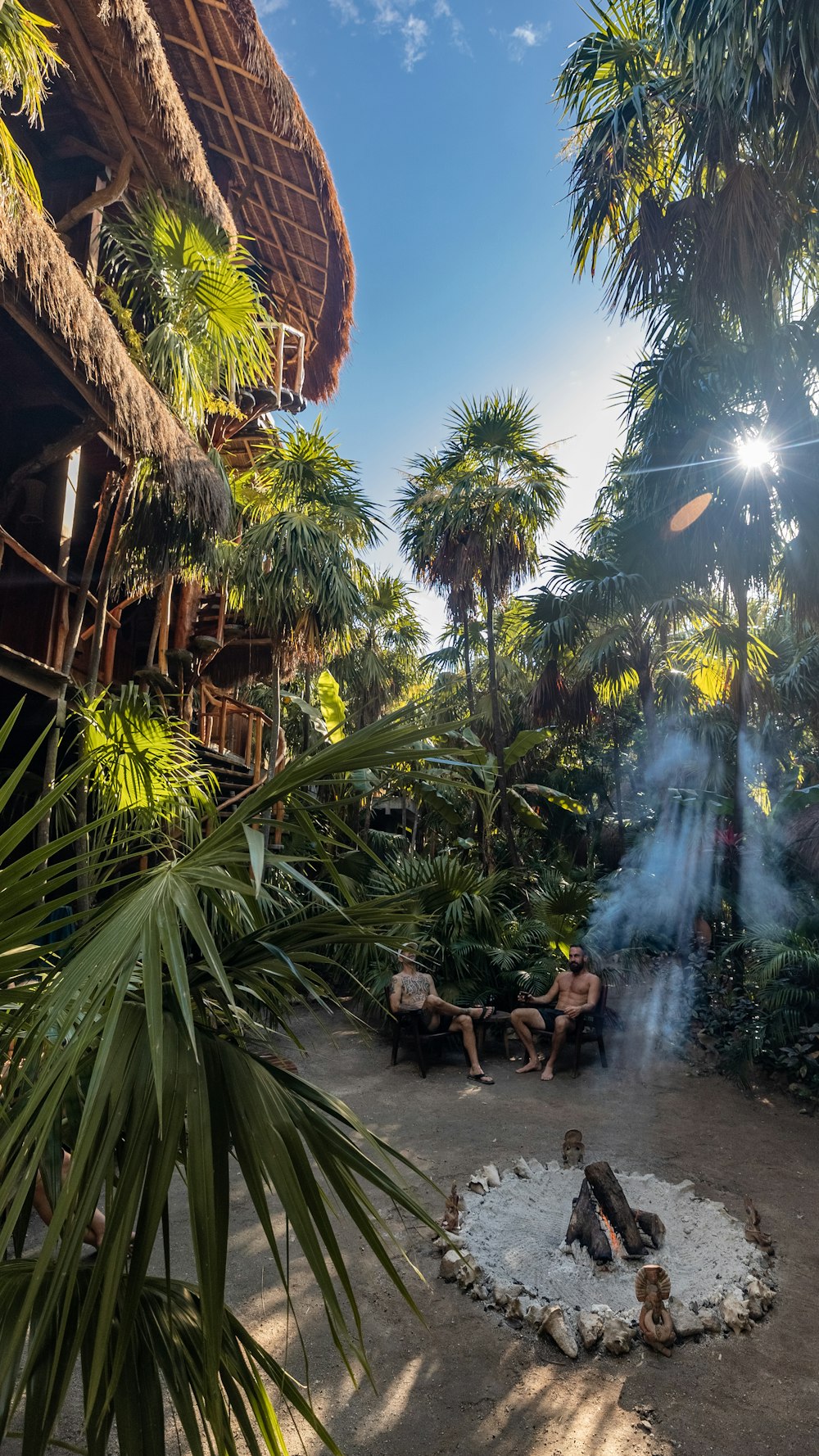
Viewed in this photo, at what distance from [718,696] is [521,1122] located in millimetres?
8541

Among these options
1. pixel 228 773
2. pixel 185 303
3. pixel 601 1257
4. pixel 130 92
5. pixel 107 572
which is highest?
pixel 130 92

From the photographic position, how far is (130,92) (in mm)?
6785

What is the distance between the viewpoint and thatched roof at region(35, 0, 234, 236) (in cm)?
601

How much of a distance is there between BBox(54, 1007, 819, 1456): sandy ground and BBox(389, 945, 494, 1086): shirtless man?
1889 millimetres

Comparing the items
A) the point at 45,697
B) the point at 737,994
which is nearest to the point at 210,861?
the point at 45,697

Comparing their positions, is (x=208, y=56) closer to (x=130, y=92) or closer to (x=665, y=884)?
(x=130, y=92)

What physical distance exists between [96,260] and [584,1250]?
351 inches

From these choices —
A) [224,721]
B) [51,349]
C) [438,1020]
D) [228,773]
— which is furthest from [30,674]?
[224,721]

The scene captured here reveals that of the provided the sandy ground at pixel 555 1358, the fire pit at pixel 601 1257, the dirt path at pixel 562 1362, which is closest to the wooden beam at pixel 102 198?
the sandy ground at pixel 555 1358

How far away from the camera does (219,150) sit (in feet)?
34.2

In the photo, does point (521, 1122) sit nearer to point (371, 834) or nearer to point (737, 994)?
point (737, 994)

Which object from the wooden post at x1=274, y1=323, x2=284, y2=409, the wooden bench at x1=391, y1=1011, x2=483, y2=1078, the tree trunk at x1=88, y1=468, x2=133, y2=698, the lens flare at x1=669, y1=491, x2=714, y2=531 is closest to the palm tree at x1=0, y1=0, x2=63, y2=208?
the tree trunk at x1=88, y1=468, x2=133, y2=698

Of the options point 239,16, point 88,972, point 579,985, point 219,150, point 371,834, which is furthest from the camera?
point 371,834

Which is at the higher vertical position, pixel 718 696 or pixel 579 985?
pixel 718 696
